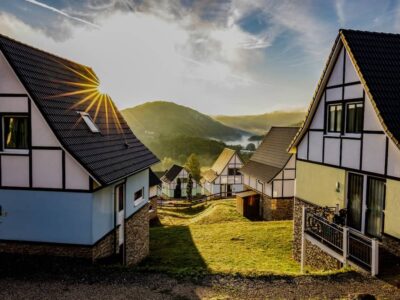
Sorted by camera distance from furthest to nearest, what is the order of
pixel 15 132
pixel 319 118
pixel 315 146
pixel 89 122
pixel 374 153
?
pixel 315 146 < pixel 319 118 < pixel 89 122 < pixel 15 132 < pixel 374 153

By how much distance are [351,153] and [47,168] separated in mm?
11350

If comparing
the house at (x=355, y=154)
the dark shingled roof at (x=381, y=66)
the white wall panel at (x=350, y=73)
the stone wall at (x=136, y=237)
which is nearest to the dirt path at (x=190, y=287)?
the house at (x=355, y=154)

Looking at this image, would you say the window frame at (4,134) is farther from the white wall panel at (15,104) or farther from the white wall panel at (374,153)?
the white wall panel at (374,153)

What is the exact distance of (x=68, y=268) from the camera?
10500 millimetres

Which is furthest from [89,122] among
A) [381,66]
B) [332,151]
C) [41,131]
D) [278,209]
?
[278,209]

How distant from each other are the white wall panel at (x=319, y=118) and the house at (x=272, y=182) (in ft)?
45.7

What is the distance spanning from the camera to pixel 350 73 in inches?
484

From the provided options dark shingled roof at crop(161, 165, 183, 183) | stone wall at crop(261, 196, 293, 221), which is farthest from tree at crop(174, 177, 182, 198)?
stone wall at crop(261, 196, 293, 221)

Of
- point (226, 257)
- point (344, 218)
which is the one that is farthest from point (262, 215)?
point (344, 218)

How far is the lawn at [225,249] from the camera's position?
1475 cm

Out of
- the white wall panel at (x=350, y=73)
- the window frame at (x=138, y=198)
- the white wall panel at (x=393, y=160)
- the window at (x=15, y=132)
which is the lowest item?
the window frame at (x=138, y=198)

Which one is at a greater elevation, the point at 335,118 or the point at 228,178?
the point at 335,118

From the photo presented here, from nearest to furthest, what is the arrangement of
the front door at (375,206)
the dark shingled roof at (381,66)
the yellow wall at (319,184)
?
the dark shingled roof at (381,66), the front door at (375,206), the yellow wall at (319,184)

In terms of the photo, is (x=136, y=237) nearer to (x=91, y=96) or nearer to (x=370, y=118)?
(x=91, y=96)
